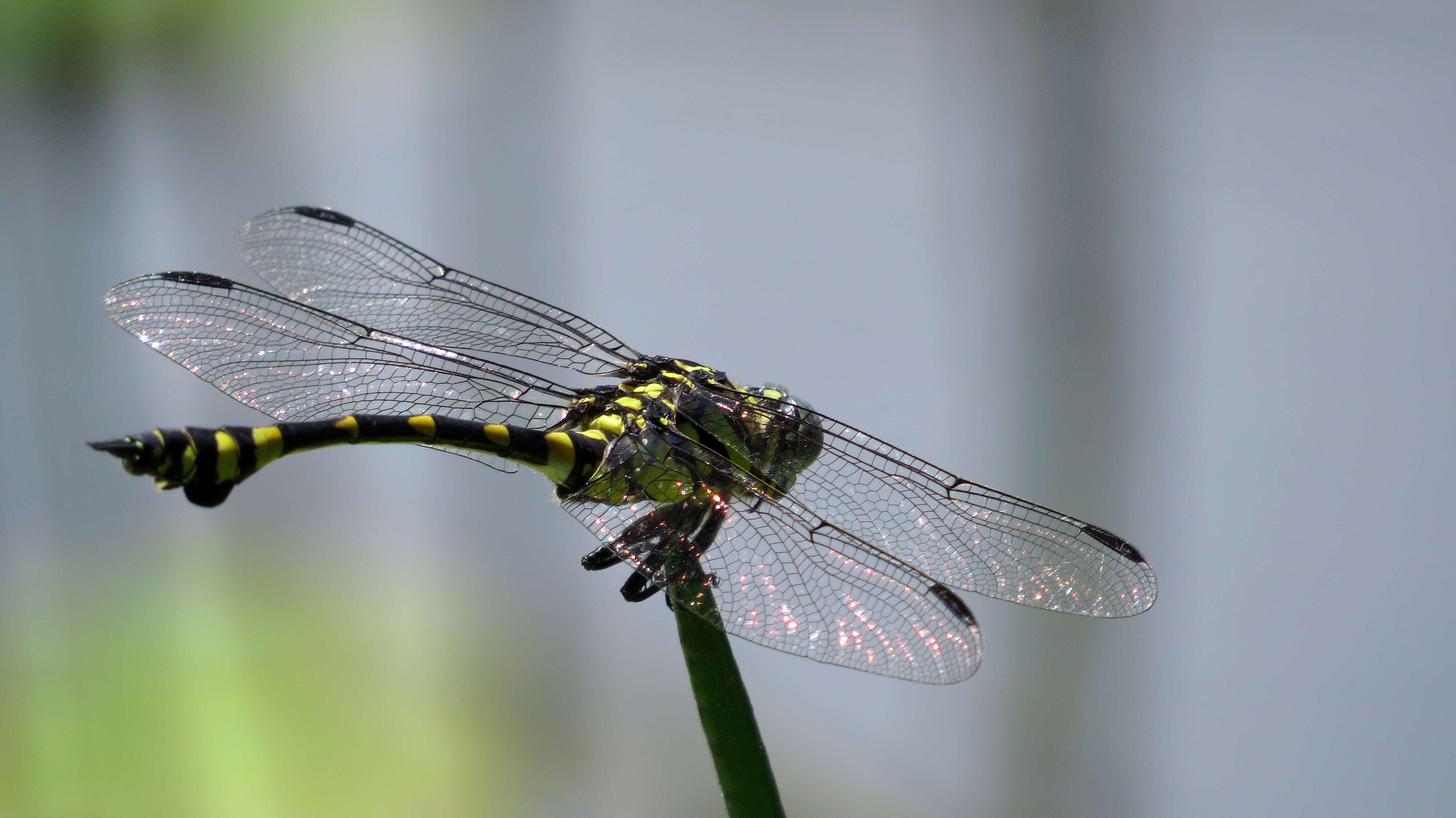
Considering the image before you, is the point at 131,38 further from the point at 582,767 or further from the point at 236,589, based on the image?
the point at 582,767

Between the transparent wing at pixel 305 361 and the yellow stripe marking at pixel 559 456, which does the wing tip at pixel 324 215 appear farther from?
the yellow stripe marking at pixel 559 456

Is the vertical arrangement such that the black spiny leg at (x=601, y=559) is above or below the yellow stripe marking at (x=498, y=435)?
below

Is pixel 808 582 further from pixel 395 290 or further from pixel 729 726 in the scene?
pixel 395 290

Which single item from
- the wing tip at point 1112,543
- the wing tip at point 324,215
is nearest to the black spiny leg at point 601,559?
the wing tip at point 1112,543

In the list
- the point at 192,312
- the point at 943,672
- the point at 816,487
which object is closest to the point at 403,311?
the point at 192,312

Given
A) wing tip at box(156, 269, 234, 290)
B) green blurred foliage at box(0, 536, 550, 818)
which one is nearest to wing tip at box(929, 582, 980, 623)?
wing tip at box(156, 269, 234, 290)

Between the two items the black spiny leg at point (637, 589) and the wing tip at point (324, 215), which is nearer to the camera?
the black spiny leg at point (637, 589)

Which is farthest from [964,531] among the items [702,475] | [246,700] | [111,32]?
[111,32]
